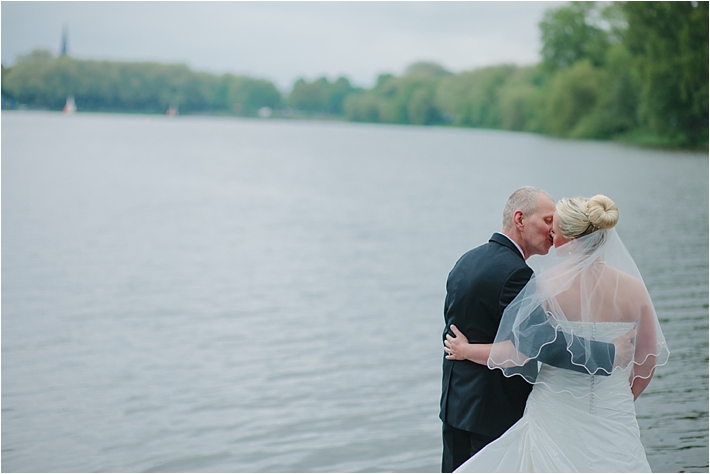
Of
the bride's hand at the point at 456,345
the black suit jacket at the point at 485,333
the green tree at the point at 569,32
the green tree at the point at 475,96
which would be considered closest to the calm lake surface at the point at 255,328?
the black suit jacket at the point at 485,333

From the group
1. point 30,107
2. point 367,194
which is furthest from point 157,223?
point 30,107

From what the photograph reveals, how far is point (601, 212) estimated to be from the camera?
3.75 meters

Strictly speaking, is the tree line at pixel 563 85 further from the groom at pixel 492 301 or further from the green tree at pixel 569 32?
the groom at pixel 492 301

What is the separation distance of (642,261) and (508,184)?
59.0 ft

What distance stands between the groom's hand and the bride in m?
0.03

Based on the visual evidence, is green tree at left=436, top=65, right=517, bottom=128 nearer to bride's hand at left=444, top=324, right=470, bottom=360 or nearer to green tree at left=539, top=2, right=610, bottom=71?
green tree at left=539, top=2, right=610, bottom=71

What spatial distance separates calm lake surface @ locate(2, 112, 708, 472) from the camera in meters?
6.96

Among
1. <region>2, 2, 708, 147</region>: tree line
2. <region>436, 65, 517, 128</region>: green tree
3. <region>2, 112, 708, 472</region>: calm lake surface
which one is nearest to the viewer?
<region>2, 112, 708, 472</region>: calm lake surface

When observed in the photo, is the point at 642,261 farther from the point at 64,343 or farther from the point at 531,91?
the point at 531,91

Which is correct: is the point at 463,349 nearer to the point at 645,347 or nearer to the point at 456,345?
the point at 456,345

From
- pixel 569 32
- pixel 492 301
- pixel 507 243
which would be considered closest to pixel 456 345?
pixel 492 301

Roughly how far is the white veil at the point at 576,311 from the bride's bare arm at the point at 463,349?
7cm

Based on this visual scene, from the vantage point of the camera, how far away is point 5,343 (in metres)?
9.66

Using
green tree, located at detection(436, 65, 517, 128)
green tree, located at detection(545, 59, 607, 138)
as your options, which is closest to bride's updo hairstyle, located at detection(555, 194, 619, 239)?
green tree, located at detection(545, 59, 607, 138)
